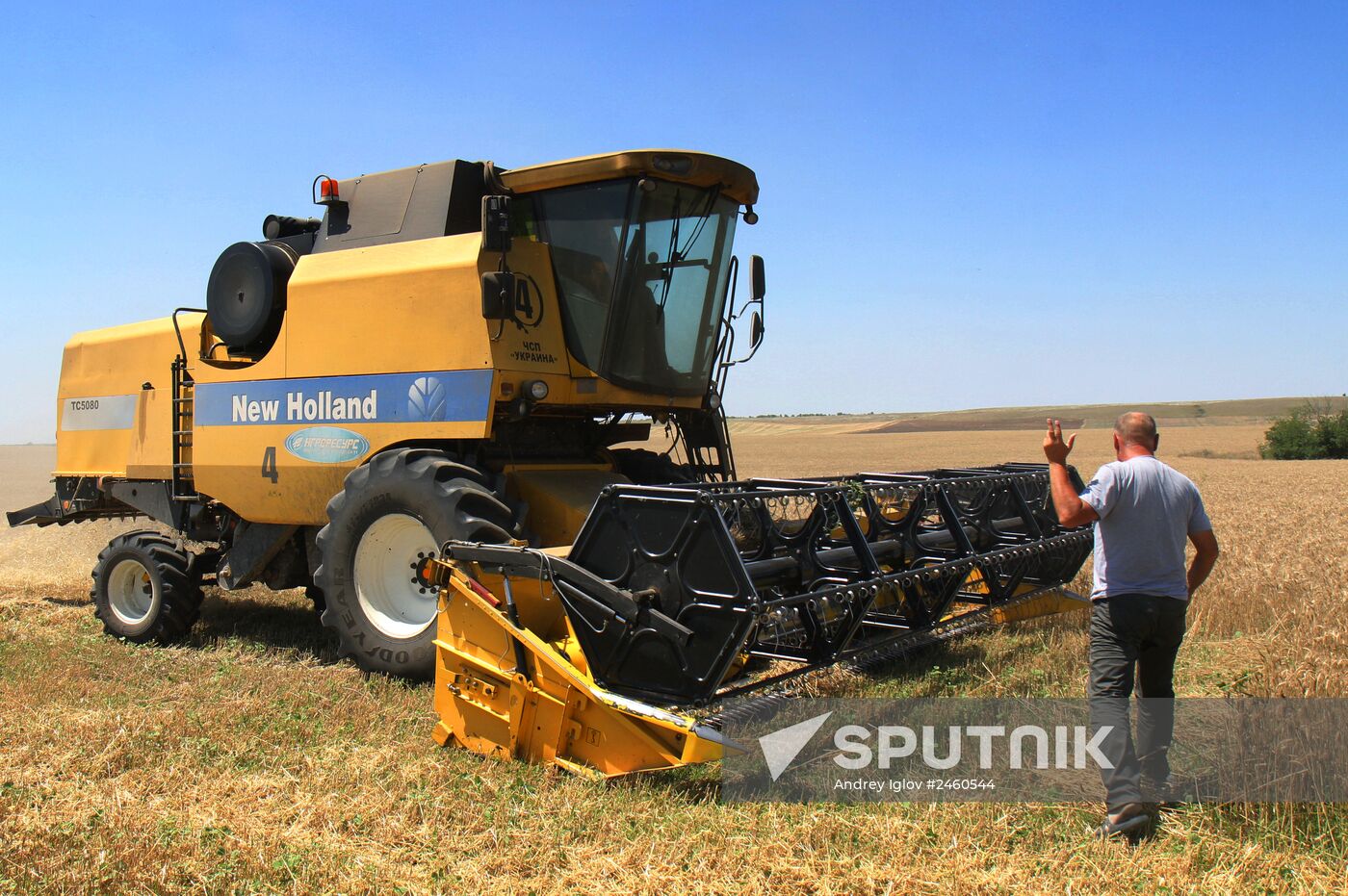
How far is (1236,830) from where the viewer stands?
337cm

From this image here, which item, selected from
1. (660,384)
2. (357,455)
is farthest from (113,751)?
(660,384)

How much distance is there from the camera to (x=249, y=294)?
6773mm

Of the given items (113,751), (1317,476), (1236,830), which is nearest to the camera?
(1236,830)

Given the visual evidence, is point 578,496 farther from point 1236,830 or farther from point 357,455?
point 1236,830

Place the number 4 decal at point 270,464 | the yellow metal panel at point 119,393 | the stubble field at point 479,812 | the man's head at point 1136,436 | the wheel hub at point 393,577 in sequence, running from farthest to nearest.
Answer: the yellow metal panel at point 119,393 → the number 4 decal at point 270,464 → the wheel hub at point 393,577 → the man's head at point 1136,436 → the stubble field at point 479,812

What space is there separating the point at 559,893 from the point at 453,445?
3296mm

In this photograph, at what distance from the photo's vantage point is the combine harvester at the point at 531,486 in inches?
159

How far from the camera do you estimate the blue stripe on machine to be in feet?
18.5

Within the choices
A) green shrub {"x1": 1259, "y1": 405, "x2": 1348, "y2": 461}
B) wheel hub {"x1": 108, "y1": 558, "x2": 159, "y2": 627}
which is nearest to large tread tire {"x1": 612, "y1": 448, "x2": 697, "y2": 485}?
wheel hub {"x1": 108, "y1": 558, "x2": 159, "y2": 627}

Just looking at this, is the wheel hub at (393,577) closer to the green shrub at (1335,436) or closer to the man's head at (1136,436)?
the man's head at (1136,436)

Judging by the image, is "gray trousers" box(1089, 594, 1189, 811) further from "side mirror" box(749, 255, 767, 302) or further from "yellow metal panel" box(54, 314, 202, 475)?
"yellow metal panel" box(54, 314, 202, 475)

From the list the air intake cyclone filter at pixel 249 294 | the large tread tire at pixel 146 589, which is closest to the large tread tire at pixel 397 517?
the air intake cyclone filter at pixel 249 294

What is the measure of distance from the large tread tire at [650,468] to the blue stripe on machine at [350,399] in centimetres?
171

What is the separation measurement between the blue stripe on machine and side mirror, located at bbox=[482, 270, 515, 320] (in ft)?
1.09
